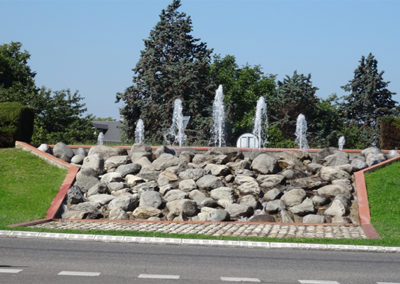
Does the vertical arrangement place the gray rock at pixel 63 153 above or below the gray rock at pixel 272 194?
above

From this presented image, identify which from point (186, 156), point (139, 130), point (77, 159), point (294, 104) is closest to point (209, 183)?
point (186, 156)

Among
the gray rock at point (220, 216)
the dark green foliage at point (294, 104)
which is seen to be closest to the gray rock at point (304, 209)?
the gray rock at point (220, 216)

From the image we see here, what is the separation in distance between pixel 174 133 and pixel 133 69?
664 cm

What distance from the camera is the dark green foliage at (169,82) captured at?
44.7 metres

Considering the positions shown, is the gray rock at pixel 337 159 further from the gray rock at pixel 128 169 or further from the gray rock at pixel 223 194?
the gray rock at pixel 128 169

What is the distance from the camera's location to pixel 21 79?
60.3 m

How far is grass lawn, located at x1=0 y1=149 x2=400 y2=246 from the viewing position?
1309 centimetres

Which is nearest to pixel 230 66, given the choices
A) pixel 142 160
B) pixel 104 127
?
pixel 104 127

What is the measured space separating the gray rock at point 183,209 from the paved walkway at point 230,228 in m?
0.99

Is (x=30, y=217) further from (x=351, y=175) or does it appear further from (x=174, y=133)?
(x=174, y=133)

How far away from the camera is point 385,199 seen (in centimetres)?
1755

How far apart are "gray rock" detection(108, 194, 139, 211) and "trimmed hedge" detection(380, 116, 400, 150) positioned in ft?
41.5

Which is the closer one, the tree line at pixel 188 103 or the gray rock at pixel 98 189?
the gray rock at pixel 98 189

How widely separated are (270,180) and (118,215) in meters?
5.70
